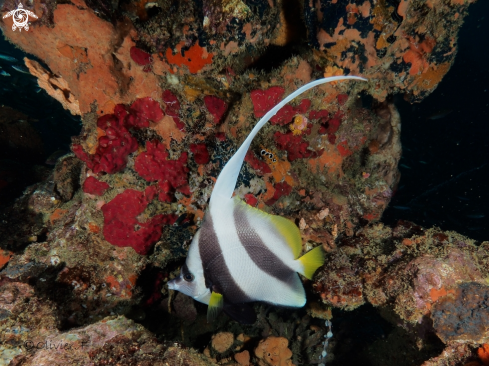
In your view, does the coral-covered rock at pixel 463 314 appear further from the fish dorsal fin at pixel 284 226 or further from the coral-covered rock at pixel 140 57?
the coral-covered rock at pixel 140 57

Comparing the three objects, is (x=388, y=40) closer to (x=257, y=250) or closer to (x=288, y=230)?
(x=288, y=230)

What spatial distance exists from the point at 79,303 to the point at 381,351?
15.4 feet

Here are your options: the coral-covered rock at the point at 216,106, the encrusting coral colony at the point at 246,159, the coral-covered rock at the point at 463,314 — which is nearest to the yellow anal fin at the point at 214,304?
the encrusting coral colony at the point at 246,159

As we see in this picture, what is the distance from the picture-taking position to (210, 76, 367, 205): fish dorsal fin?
967 mm

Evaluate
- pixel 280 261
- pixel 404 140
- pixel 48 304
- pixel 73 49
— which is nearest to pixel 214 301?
pixel 280 261

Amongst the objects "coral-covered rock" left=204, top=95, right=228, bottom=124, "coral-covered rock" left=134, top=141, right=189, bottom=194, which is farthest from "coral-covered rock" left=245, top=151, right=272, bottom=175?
"coral-covered rock" left=134, top=141, right=189, bottom=194

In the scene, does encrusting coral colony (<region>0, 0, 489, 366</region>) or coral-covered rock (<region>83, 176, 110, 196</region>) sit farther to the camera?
coral-covered rock (<region>83, 176, 110, 196</region>)

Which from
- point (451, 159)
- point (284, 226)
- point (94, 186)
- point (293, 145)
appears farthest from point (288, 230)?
point (451, 159)

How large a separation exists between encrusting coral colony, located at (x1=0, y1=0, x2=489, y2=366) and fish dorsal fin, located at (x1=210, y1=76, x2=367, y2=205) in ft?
7.23

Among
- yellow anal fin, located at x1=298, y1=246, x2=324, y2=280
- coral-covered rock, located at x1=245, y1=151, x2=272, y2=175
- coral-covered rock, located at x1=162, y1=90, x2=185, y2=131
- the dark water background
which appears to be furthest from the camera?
the dark water background

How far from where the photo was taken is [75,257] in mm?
3777

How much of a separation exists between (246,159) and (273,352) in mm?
2937

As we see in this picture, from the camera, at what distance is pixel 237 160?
105 centimetres

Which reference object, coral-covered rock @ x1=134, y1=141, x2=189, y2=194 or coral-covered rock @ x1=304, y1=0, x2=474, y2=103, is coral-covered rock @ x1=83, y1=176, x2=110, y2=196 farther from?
coral-covered rock @ x1=304, y1=0, x2=474, y2=103
